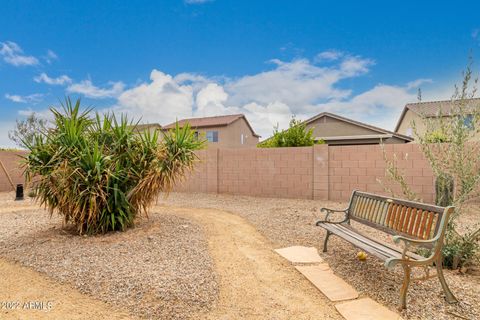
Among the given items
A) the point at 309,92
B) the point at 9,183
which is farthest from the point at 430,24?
the point at 9,183

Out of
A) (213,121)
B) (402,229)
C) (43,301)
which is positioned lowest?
(43,301)

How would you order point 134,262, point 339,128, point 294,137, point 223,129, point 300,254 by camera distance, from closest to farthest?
point 134,262 < point 300,254 < point 294,137 < point 339,128 < point 223,129

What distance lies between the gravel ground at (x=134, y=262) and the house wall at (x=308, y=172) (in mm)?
3681

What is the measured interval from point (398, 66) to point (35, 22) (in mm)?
13291

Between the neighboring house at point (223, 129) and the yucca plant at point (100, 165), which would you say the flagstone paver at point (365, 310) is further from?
the neighboring house at point (223, 129)

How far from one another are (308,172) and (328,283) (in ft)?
20.0

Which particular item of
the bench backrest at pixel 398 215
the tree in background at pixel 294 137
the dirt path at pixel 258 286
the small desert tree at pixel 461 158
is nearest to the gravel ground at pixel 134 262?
the dirt path at pixel 258 286

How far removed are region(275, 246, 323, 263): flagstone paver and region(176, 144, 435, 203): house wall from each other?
437cm

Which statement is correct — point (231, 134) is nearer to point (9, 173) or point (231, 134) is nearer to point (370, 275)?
point (9, 173)

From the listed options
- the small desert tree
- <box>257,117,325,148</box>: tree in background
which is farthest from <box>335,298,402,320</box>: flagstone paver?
<box>257,117,325,148</box>: tree in background

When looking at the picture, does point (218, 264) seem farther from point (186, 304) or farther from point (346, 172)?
point (346, 172)

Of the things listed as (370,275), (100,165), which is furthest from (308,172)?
(100,165)

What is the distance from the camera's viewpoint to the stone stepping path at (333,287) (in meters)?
2.41

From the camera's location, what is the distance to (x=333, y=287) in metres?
2.92
